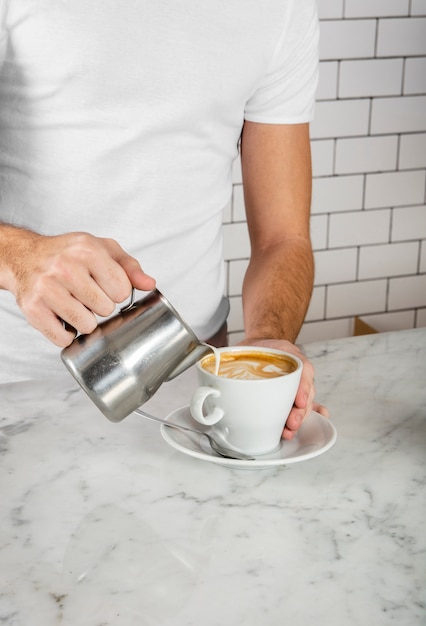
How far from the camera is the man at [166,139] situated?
1.19 metres

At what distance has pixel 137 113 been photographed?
125 centimetres

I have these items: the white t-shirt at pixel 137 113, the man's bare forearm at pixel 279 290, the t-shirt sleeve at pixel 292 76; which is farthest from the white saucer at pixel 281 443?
the t-shirt sleeve at pixel 292 76

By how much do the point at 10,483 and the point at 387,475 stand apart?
1.35 ft

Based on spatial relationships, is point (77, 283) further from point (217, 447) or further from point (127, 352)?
point (217, 447)

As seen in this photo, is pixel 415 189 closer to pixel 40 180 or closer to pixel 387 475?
pixel 40 180

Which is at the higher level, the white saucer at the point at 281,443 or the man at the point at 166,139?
the man at the point at 166,139

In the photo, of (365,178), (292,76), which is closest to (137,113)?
(292,76)

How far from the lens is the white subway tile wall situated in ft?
7.83

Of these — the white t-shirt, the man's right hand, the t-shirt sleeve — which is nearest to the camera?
the man's right hand

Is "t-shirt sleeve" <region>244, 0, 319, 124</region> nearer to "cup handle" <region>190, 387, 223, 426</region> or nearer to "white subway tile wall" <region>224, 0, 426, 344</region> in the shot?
"cup handle" <region>190, 387, 223, 426</region>

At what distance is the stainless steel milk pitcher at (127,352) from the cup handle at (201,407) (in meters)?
0.07

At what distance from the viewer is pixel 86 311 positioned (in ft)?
2.58

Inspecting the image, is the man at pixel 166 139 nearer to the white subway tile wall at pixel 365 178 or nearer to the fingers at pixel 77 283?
the fingers at pixel 77 283

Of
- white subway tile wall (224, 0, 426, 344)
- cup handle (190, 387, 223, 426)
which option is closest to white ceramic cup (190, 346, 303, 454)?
cup handle (190, 387, 223, 426)
